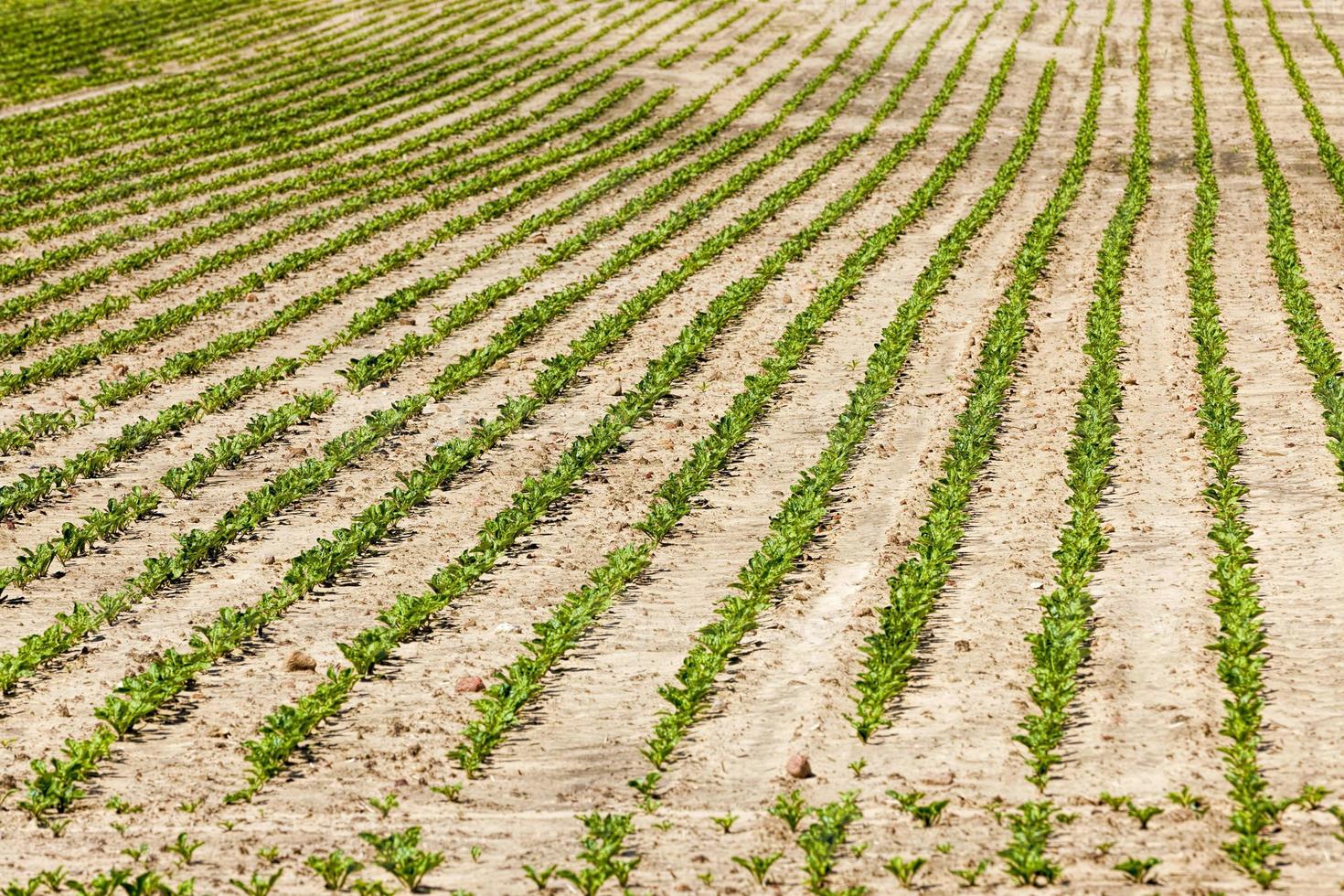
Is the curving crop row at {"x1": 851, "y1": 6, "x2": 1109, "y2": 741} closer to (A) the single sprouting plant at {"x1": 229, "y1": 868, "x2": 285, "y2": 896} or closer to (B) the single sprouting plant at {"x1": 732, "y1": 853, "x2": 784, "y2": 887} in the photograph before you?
(B) the single sprouting plant at {"x1": 732, "y1": 853, "x2": 784, "y2": 887}

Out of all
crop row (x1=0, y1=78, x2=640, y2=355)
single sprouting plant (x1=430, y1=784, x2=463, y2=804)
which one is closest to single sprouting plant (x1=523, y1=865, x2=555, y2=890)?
single sprouting plant (x1=430, y1=784, x2=463, y2=804)

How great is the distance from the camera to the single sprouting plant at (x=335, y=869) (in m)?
6.48

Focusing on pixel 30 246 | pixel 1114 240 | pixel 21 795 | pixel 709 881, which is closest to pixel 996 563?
pixel 709 881

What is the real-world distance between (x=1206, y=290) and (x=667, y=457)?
8118mm

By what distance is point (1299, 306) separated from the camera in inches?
599

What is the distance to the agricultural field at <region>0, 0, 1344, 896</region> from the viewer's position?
687cm

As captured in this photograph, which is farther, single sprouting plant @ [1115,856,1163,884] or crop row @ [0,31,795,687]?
crop row @ [0,31,795,687]

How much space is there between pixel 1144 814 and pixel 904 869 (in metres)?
1.30

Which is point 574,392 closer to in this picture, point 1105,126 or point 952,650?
point 952,650

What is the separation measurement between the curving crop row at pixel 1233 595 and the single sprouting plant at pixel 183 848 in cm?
511

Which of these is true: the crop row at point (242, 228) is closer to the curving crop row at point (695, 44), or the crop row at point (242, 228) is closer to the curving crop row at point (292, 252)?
the curving crop row at point (292, 252)

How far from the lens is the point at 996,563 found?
962cm

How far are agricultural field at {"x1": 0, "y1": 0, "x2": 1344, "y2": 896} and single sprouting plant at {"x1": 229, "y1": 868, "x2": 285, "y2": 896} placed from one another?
123 mm

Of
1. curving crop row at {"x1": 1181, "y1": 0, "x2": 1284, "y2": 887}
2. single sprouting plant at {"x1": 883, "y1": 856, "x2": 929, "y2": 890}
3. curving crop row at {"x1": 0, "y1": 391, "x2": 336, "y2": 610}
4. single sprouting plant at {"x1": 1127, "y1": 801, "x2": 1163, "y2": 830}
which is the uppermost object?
curving crop row at {"x1": 0, "y1": 391, "x2": 336, "y2": 610}
